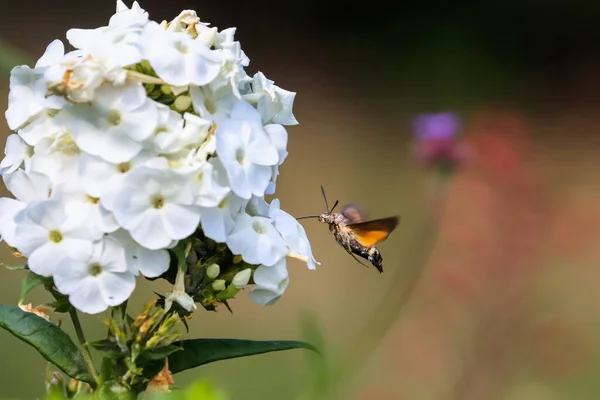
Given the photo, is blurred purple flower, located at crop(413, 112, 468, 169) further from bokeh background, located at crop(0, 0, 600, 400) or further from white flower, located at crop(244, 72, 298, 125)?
white flower, located at crop(244, 72, 298, 125)

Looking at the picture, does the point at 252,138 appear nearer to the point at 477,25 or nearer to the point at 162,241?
the point at 162,241

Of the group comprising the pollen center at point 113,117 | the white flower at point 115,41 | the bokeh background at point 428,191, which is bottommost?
the bokeh background at point 428,191

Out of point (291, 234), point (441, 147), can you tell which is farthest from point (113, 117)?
point (441, 147)

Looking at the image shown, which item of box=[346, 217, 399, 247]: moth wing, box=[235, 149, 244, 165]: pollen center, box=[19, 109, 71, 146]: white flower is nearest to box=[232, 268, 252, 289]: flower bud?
box=[235, 149, 244, 165]: pollen center

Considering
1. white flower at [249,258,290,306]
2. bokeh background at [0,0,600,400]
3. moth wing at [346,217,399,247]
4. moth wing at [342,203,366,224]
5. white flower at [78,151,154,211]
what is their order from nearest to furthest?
white flower at [78,151,154,211] → white flower at [249,258,290,306] → moth wing at [346,217,399,247] → moth wing at [342,203,366,224] → bokeh background at [0,0,600,400]

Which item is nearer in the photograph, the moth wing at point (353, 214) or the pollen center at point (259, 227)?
the pollen center at point (259, 227)

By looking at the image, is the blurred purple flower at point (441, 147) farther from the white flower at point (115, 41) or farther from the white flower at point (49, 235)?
the white flower at point (49, 235)

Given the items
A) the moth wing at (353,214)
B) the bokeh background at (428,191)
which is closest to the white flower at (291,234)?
the bokeh background at (428,191)
